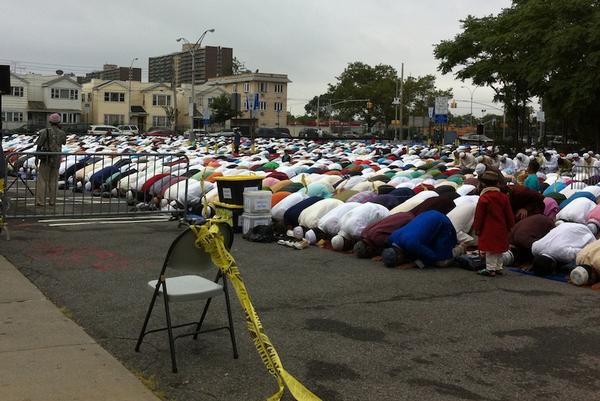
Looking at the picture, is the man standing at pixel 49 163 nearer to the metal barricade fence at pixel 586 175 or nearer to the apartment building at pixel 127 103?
the metal barricade fence at pixel 586 175

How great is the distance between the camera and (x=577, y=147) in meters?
40.5

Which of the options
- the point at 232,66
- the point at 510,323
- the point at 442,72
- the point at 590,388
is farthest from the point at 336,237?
the point at 232,66

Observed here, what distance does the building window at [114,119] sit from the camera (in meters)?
94.9

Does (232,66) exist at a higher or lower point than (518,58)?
higher

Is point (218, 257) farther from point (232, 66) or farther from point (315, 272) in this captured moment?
point (232, 66)

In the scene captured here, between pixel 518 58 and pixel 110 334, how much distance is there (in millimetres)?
38322

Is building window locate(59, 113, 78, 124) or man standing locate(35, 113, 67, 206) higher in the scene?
building window locate(59, 113, 78, 124)

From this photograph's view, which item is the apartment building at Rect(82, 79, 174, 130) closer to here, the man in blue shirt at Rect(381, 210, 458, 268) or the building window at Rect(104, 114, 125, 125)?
the building window at Rect(104, 114, 125, 125)

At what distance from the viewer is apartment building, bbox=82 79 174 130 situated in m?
94.9

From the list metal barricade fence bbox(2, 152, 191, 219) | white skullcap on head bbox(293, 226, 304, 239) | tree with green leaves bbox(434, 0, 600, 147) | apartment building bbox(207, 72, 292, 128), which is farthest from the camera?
apartment building bbox(207, 72, 292, 128)

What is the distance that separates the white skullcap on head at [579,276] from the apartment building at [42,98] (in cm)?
8530

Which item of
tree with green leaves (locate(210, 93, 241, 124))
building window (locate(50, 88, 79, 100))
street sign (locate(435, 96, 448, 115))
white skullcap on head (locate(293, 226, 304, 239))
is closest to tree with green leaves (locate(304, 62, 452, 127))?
tree with green leaves (locate(210, 93, 241, 124))

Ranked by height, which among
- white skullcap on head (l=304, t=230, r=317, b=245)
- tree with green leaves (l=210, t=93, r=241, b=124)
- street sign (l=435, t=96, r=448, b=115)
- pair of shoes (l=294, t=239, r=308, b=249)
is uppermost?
tree with green leaves (l=210, t=93, r=241, b=124)

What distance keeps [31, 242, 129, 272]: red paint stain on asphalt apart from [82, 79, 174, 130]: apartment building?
8730 cm
